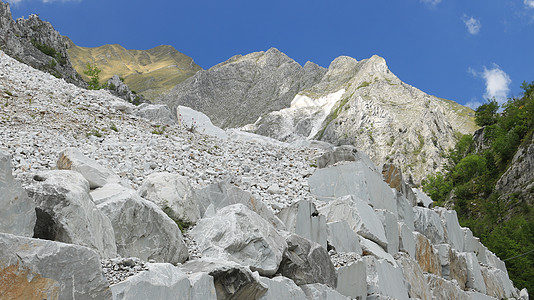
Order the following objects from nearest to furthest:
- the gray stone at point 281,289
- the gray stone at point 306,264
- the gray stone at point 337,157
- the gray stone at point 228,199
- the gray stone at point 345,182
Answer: the gray stone at point 281,289, the gray stone at point 306,264, the gray stone at point 228,199, the gray stone at point 345,182, the gray stone at point 337,157

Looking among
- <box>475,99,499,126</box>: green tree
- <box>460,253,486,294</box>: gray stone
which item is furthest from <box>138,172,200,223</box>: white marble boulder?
<box>475,99,499,126</box>: green tree

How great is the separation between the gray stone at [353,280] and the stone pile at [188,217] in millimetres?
49

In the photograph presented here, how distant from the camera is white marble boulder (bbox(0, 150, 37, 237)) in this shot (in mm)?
5094

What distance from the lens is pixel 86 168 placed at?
318 inches

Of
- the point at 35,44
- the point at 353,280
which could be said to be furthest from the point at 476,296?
the point at 35,44

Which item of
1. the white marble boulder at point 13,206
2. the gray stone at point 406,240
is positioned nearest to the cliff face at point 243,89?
the gray stone at point 406,240

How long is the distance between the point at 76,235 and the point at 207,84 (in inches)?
6270

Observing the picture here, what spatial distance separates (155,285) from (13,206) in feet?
6.15

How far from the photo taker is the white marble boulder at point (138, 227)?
6.74 metres

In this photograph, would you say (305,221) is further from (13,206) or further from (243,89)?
(243,89)

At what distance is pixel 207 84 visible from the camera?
16175 cm

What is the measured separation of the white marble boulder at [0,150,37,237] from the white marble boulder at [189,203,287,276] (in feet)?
10.5

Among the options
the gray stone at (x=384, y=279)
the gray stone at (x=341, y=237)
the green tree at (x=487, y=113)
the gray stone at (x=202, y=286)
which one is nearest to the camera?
the gray stone at (x=202, y=286)

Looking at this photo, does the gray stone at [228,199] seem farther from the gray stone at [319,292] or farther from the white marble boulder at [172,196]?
the gray stone at [319,292]
